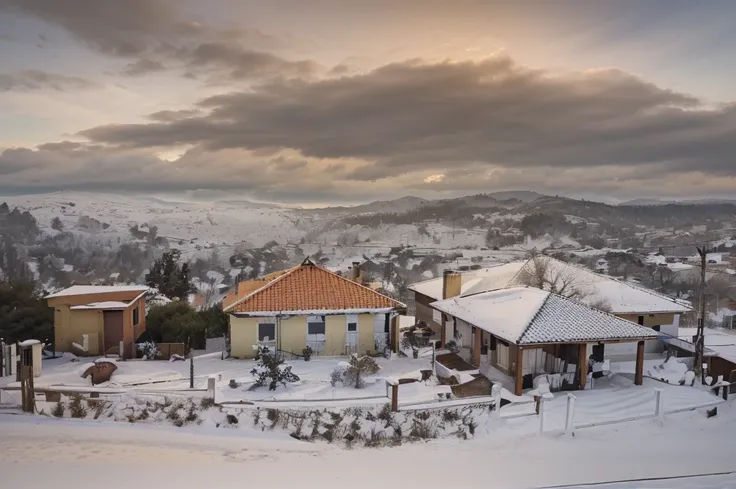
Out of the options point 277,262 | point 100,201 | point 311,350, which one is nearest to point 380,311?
point 311,350

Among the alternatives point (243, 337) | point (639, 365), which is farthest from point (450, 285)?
point (243, 337)

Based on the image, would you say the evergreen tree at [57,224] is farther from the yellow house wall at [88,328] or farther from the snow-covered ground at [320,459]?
the snow-covered ground at [320,459]

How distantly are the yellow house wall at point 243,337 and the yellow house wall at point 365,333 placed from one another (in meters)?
3.80

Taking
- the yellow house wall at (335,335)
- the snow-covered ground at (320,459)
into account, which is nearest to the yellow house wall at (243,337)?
the yellow house wall at (335,335)

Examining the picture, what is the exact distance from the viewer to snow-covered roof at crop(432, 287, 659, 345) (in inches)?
568

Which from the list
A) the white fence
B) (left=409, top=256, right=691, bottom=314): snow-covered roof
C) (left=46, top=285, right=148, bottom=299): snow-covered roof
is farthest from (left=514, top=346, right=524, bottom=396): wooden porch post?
(left=46, top=285, right=148, bottom=299): snow-covered roof

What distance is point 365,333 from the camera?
730 inches

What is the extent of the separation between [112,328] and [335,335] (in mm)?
8472

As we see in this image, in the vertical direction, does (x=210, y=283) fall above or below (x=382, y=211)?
below

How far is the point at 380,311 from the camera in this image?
18469mm

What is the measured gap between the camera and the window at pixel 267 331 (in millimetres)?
17984

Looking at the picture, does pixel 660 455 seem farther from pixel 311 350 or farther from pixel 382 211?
pixel 382 211

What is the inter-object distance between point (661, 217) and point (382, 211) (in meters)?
66.9

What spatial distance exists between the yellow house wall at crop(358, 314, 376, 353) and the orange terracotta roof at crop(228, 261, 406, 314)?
0.50m
